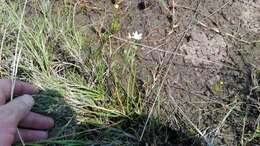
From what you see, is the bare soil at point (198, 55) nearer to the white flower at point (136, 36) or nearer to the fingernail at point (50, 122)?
the white flower at point (136, 36)

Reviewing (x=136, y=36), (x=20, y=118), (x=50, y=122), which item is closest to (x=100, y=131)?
(x=50, y=122)

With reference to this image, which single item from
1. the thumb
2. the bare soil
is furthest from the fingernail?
the bare soil

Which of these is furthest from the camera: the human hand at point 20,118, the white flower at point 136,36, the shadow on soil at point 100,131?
the white flower at point 136,36

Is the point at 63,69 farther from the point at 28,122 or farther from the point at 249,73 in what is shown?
the point at 249,73

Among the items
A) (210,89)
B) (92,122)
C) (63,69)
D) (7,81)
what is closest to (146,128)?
(92,122)

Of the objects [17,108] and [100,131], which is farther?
[100,131]

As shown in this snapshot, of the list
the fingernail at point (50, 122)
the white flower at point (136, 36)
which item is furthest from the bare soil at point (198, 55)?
the fingernail at point (50, 122)

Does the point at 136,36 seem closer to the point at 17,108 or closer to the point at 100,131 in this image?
the point at 100,131
